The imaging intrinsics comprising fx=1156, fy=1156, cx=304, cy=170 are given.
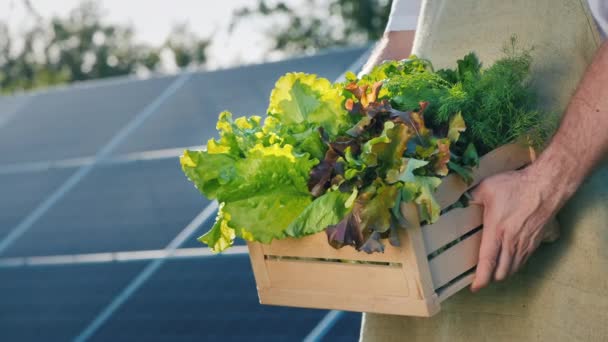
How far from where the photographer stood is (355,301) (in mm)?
2709

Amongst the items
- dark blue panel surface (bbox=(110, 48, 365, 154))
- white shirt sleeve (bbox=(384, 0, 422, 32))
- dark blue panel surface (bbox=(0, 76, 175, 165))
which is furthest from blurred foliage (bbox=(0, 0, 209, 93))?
white shirt sleeve (bbox=(384, 0, 422, 32))

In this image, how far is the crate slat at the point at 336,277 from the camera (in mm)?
2611

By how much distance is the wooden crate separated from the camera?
2564mm

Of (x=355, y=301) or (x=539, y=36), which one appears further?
(x=539, y=36)

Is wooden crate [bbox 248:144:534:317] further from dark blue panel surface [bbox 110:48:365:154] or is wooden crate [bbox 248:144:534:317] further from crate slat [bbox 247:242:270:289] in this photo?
dark blue panel surface [bbox 110:48:365:154]

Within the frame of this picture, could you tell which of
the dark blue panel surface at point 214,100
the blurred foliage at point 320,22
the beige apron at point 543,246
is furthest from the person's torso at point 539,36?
the blurred foliage at point 320,22

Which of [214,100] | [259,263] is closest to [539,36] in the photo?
[259,263]

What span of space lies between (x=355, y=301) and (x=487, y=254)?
0.33 metres

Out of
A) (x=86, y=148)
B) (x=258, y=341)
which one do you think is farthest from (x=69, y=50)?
(x=258, y=341)

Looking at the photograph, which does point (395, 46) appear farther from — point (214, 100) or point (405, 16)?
point (214, 100)

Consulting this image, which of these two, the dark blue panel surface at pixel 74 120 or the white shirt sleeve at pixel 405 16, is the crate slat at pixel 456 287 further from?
the dark blue panel surface at pixel 74 120

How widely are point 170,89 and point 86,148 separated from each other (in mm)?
975

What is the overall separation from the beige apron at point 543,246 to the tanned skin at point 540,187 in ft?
0.36

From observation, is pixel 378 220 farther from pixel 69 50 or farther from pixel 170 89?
pixel 69 50
